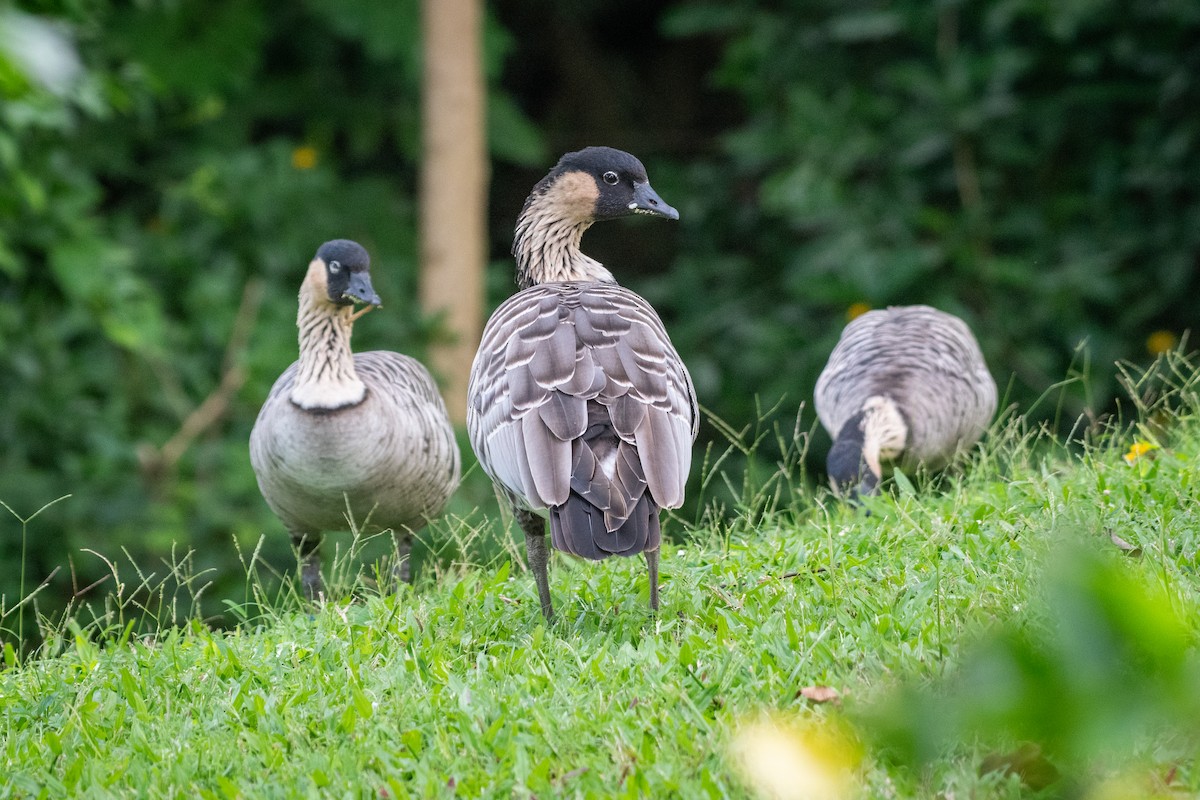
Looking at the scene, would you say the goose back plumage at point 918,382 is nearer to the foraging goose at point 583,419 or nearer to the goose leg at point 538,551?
the foraging goose at point 583,419

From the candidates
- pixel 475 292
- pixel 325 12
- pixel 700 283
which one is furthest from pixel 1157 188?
pixel 325 12

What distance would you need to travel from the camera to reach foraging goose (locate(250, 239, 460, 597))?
6.23 metres

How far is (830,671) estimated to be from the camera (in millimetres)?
3832

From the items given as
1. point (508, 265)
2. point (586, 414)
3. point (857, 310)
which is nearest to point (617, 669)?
point (586, 414)

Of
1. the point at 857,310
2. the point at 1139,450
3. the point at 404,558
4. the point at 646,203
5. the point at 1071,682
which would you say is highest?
the point at 1071,682

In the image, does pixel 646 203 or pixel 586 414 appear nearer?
pixel 586 414

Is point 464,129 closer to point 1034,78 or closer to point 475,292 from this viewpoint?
point 475,292

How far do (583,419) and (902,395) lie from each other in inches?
153

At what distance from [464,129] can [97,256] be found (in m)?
3.97

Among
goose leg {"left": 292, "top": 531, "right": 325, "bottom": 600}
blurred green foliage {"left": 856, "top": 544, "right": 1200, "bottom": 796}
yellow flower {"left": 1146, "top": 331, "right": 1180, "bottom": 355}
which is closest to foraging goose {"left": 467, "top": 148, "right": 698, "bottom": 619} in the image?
goose leg {"left": 292, "top": 531, "right": 325, "bottom": 600}

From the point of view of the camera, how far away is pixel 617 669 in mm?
A: 4145

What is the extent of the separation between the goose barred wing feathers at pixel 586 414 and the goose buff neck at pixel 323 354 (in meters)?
1.31

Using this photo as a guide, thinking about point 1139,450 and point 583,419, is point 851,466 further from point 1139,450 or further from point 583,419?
point 583,419

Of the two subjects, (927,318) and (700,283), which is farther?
(700,283)
